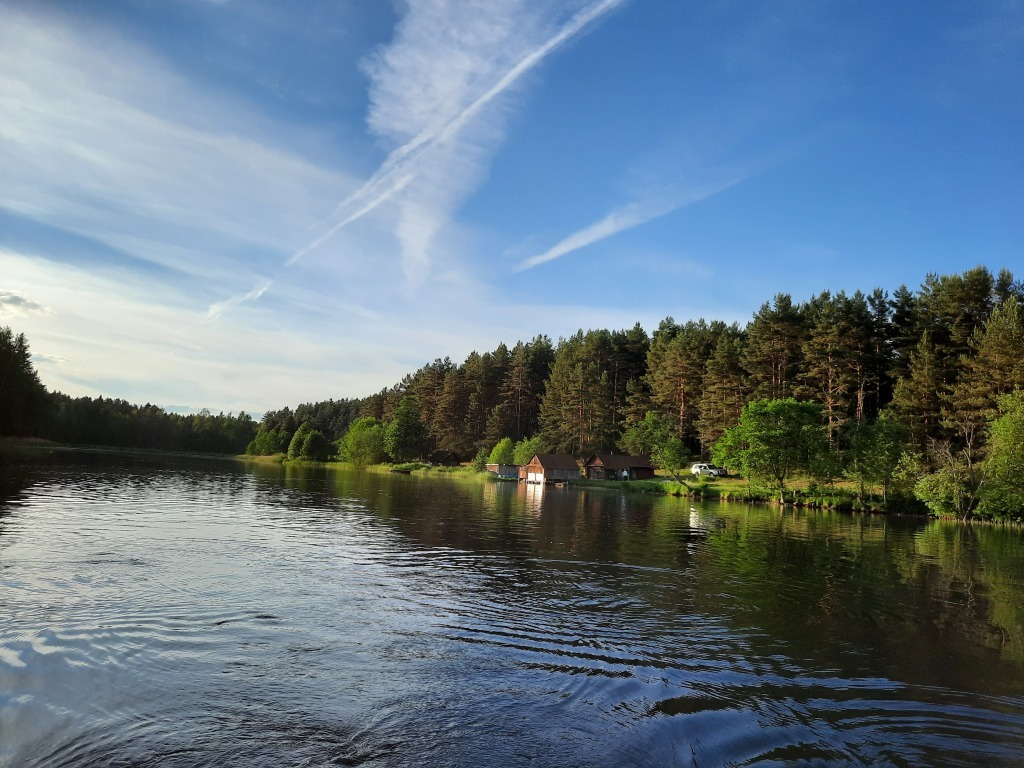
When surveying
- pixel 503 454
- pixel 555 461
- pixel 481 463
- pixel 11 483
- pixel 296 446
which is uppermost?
pixel 503 454

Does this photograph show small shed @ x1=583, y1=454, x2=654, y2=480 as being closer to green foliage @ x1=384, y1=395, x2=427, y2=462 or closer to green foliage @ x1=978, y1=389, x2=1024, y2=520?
green foliage @ x1=384, y1=395, x2=427, y2=462

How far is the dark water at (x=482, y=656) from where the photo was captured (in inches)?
304

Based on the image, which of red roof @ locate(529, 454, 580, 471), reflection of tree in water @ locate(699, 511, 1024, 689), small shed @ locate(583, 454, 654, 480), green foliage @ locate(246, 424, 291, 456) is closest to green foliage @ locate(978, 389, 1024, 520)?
reflection of tree in water @ locate(699, 511, 1024, 689)

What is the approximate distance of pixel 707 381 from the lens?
9056 centimetres

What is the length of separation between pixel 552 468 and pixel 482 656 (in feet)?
312

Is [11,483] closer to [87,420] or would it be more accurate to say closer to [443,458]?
[443,458]

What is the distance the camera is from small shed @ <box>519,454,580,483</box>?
343ft

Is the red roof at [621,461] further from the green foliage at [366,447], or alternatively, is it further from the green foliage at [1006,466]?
the green foliage at [1006,466]

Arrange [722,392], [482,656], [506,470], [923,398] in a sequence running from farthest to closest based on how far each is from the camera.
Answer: [506,470]
[722,392]
[923,398]
[482,656]

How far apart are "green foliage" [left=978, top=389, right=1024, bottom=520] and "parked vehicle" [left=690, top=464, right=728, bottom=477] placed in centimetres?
3739

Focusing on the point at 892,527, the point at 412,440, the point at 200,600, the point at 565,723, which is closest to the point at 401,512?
the point at 200,600

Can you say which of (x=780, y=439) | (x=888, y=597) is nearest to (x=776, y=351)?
(x=780, y=439)

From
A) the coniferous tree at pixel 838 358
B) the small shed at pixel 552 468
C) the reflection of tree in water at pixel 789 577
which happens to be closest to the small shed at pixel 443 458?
the small shed at pixel 552 468

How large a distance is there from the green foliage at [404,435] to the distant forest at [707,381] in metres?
2.35
